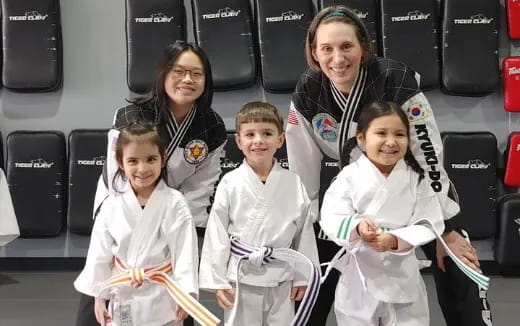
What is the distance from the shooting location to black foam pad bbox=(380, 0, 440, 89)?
367 cm

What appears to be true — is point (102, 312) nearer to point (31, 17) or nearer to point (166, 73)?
point (166, 73)

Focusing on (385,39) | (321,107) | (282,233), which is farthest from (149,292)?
(385,39)

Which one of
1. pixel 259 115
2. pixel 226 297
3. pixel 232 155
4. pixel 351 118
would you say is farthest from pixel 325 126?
pixel 232 155

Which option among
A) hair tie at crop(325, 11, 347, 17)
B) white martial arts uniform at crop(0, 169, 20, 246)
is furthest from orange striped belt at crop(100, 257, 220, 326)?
white martial arts uniform at crop(0, 169, 20, 246)

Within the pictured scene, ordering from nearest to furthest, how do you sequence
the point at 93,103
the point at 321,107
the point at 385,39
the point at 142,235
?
1. the point at 142,235
2. the point at 321,107
3. the point at 385,39
4. the point at 93,103

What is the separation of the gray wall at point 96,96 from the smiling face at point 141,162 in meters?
1.92

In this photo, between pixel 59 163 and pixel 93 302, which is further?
pixel 59 163

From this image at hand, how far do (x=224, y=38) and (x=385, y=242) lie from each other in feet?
7.48

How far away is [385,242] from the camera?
179 cm

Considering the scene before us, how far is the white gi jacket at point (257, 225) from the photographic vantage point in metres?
2.01

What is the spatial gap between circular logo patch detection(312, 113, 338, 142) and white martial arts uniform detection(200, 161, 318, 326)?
0.24 m

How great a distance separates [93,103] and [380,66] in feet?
8.18

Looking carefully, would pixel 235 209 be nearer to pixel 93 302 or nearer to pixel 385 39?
pixel 93 302

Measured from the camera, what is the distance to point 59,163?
3.86m
